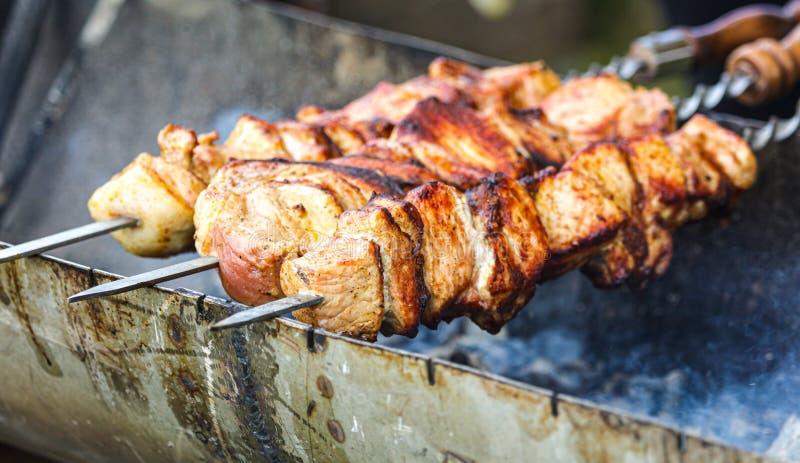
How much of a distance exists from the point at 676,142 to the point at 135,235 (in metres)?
1.44

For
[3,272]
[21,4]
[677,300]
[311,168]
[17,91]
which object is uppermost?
[21,4]

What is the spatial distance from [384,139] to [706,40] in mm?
1714

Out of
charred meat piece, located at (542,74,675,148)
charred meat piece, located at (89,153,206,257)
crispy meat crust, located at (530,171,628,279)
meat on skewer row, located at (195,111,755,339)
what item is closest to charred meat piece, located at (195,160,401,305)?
meat on skewer row, located at (195,111,755,339)

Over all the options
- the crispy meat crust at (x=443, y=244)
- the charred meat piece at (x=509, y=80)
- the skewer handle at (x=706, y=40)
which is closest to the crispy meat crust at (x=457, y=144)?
the crispy meat crust at (x=443, y=244)

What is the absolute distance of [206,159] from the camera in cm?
193

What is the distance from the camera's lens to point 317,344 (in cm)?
139

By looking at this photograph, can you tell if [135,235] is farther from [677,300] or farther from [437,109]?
[677,300]

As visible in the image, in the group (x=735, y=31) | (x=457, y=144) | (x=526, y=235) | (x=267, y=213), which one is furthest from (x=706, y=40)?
(x=267, y=213)

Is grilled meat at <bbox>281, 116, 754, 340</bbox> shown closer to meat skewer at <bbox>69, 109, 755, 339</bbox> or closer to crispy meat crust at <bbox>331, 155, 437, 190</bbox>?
meat skewer at <bbox>69, 109, 755, 339</bbox>

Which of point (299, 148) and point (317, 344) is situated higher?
point (299, 148)

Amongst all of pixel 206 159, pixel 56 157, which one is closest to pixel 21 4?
pixel 56 157

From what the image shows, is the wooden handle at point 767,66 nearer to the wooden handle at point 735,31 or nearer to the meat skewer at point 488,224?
the wooden handle at point 735,31

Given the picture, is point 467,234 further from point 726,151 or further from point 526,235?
point 726,151

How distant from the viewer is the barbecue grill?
1352 millimetres
